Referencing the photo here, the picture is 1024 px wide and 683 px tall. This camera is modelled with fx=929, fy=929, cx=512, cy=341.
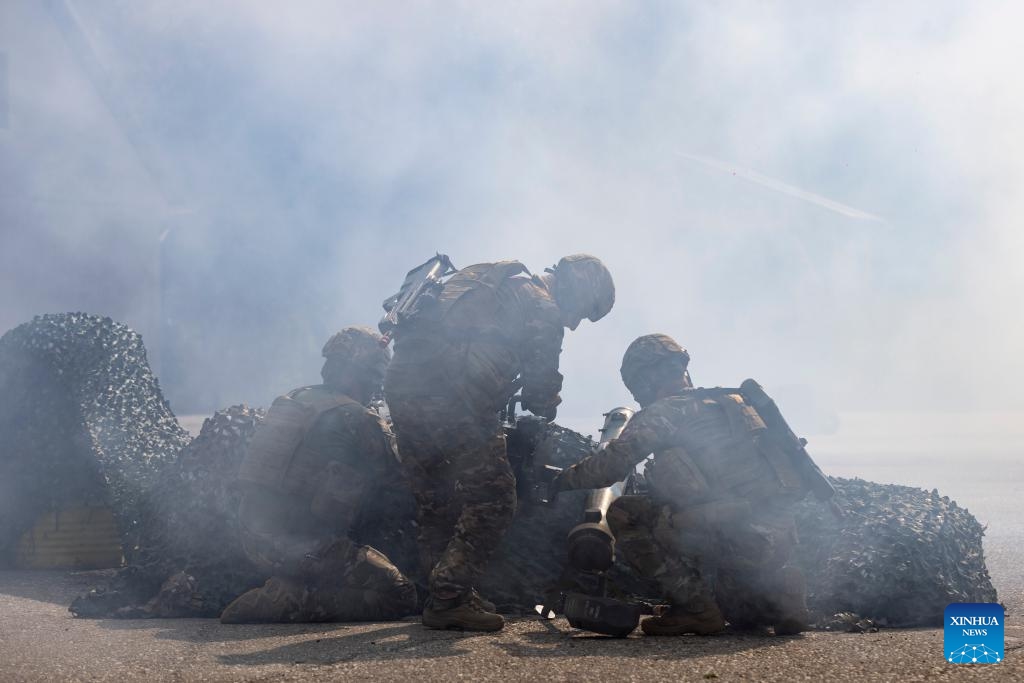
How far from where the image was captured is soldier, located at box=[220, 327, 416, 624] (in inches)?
217

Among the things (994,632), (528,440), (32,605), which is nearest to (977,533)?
(994,632)

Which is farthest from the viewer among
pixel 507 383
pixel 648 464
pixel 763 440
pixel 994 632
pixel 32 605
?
pixel 32 605

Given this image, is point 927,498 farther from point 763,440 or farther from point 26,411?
point 26,411

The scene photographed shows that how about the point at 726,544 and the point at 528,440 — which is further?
the point at 528,440

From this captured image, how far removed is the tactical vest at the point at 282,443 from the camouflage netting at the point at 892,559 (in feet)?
9.77

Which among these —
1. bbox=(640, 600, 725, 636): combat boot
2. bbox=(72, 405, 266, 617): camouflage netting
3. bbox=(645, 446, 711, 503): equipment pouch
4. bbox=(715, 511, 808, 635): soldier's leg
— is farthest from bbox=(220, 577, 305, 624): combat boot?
bbox=(715, 511, 808, 635): soldier's leg

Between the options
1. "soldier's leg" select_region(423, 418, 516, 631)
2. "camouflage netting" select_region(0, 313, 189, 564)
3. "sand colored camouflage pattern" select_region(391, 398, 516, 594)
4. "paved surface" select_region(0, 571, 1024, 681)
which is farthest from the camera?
"camouflage netting" select_region(0, 313, 189, 564)

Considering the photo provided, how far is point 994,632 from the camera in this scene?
4.09 metres

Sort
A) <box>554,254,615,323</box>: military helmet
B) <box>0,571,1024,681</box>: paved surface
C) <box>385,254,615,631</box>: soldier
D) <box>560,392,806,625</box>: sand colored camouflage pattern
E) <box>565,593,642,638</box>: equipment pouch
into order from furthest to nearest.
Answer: <box>554,254,615,323</box>: military helmet, <box>385,254,615,631</box>: soldier, <box>560,392,806,625</box>: sand colored camouflage pattern, <box>565,593,642,638</box>: equipment pouch, <box>0,571,1024,681</box>: paved surface

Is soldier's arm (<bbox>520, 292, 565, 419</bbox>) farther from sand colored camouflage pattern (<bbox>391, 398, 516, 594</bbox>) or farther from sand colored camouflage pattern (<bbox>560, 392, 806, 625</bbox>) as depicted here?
sand colored camouflage pattern (<bbox>560, 392, 806, 625</bbox>)

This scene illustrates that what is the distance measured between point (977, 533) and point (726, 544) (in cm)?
202

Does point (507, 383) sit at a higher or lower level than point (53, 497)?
higher

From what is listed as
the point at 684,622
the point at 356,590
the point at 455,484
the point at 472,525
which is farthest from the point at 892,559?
the point at 356,590

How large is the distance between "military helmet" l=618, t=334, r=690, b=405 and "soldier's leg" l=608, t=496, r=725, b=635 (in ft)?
2.05
